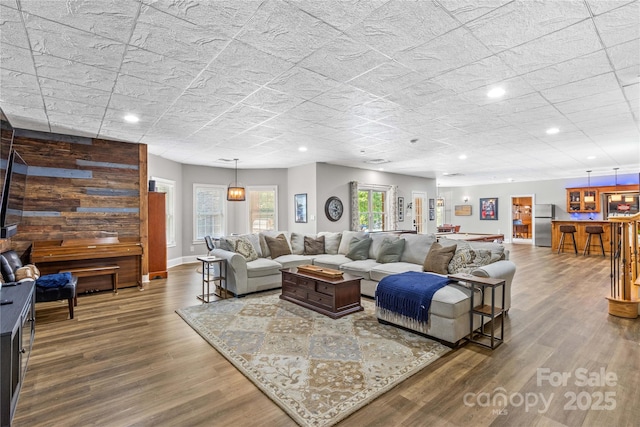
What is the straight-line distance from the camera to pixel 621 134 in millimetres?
5312

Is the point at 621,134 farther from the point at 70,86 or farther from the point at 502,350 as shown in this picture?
the point at 70,86

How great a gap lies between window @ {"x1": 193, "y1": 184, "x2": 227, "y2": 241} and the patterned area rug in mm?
4576

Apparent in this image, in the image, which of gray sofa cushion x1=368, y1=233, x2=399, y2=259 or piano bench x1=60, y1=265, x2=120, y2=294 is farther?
gray sofa cushion x1=368, y1=233, x2=399, y2=259

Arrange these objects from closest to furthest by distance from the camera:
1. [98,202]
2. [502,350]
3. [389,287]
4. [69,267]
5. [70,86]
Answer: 1. [502,350]
2. [70,86]
3. [389,287]
4. [69,267]
5. [98,202]

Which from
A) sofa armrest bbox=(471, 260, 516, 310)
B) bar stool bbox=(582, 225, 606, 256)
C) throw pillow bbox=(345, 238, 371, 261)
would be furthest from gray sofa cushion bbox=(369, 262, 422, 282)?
bar stool bbox=(582, 225, 606, 256)

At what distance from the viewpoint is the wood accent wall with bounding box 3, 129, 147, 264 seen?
4914 millimetres

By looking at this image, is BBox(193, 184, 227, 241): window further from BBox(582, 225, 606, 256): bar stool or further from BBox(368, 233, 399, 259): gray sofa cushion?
BBox(582, 225, 606, 256): bar stool

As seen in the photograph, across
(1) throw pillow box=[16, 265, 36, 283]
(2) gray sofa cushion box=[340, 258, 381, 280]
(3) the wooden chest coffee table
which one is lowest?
(3) the wooden chest coffee table

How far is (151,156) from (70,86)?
371 cm

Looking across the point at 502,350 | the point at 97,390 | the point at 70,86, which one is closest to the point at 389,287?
the point at 502,350

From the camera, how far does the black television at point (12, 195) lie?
11.1ft

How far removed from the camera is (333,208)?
814cm

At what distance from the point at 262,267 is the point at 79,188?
3.42 m

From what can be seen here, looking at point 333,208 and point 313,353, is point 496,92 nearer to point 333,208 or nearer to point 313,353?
point 313,353
